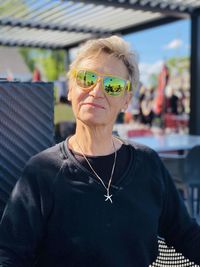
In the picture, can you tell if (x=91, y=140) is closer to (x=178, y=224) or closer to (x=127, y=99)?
(x=127, y=99)

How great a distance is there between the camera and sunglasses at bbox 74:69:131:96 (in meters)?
1.34

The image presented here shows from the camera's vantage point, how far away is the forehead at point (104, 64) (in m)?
1.37

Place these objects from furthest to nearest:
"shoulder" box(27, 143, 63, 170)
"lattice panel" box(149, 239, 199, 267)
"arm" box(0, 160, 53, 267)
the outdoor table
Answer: the outdoor table → "lattice panel" box(149, 239, 199, 267) → "shoulder" box(27, 143, 63, 170) → "arm" box(0, 160, 53, 267)

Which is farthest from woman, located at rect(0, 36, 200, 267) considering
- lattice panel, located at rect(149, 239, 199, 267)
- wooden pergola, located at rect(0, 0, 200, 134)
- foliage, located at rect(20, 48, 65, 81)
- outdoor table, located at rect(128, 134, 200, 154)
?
foliage, located at rect(20, 48, 65, 81)

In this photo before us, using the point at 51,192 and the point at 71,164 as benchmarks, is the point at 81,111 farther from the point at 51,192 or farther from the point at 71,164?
the point at 51,192


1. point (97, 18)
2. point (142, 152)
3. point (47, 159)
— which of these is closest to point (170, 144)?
point (142, 152)

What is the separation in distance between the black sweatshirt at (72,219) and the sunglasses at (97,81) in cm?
24

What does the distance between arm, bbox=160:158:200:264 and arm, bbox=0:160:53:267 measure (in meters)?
0.52

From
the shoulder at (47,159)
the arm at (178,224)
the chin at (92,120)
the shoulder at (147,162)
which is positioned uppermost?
the chin at (92,120)

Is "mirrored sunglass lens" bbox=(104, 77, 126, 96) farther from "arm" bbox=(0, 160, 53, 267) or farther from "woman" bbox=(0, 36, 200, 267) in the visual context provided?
"arm" bbox=(0, 160, 53, 267)

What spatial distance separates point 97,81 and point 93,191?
380mm

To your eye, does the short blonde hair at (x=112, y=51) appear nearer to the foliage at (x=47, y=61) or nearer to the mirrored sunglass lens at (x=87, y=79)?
the mirrored sunglass lens at (x=87, y=79)

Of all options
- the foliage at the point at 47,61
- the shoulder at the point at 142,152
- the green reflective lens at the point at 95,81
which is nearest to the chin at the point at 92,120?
the green reflective lens at the point at 95,81

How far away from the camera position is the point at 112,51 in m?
1.39
